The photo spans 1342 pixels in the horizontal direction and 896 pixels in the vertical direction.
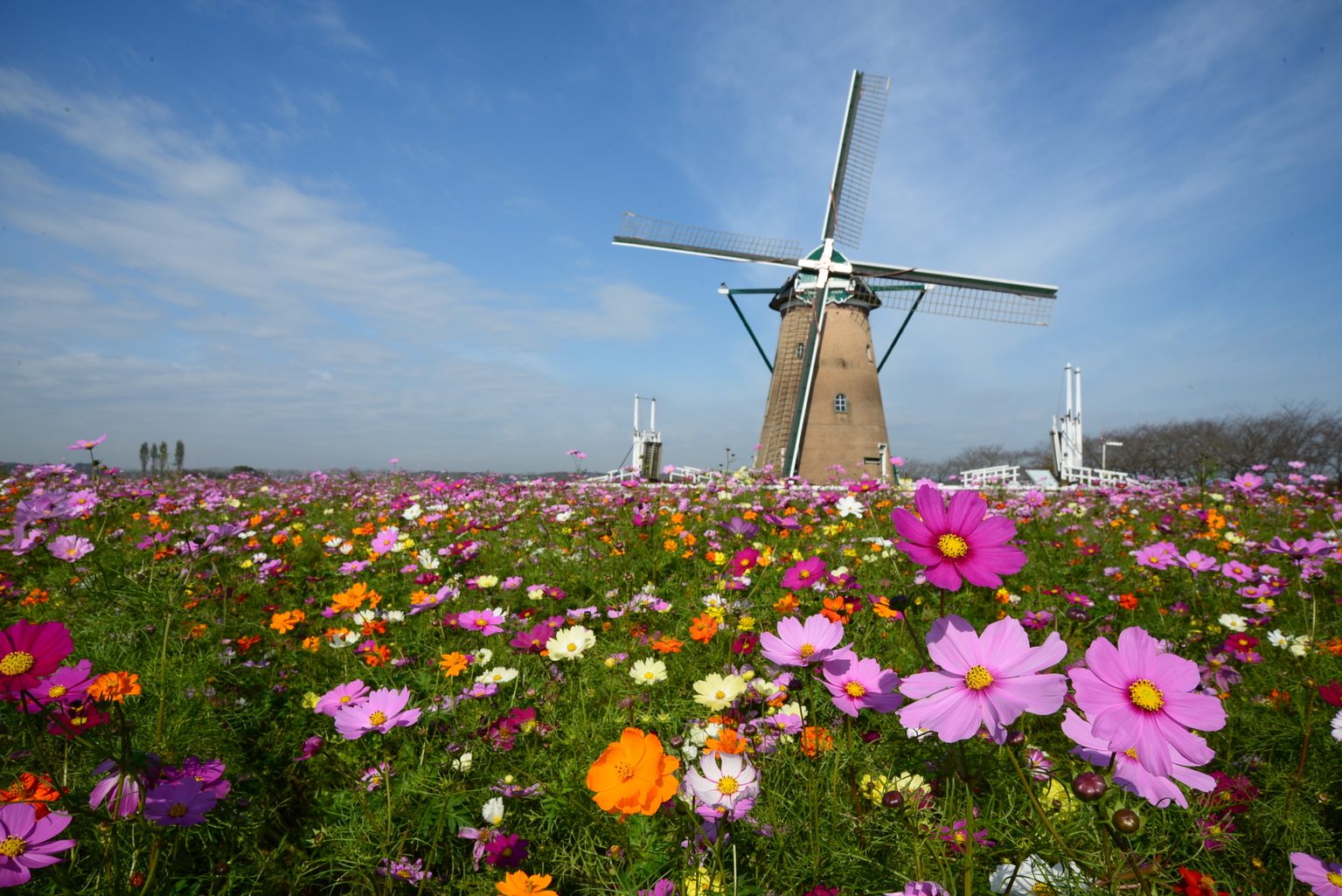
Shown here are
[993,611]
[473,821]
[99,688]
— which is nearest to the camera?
[99,688]

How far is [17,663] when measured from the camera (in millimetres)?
808

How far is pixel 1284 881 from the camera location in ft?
3.62

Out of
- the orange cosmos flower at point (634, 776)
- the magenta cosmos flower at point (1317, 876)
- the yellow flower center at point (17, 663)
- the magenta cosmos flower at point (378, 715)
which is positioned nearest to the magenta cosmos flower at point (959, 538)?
the orange cosmos flower at point (634, 776)

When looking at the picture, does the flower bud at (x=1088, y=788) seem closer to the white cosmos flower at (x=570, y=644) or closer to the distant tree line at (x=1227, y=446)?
the white cosmos flower at (x=570, y=644)

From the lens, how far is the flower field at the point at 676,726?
76 centimetres

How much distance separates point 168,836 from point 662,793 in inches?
42.7

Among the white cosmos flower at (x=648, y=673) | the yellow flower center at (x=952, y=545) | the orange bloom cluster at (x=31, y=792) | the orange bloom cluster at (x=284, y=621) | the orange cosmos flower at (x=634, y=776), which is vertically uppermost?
the yellow flower center at (x=952, y=545)

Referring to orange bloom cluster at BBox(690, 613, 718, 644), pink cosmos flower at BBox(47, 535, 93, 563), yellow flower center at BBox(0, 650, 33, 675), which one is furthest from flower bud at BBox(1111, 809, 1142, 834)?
pink cosmos flower at BBox(47, 535, 93, 563)

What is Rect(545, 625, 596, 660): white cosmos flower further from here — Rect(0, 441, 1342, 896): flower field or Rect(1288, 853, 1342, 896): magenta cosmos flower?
Rect(1288, 853, 1342, 896): magenta cosmos flower

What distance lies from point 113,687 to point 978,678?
4.96ft

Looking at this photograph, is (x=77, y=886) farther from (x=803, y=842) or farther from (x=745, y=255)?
(x=745, y=255)

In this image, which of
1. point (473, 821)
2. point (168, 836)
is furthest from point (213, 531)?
point (473, 821)

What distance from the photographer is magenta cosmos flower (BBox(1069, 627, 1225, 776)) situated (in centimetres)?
65

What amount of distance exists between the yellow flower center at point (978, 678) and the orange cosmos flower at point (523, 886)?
65cm
